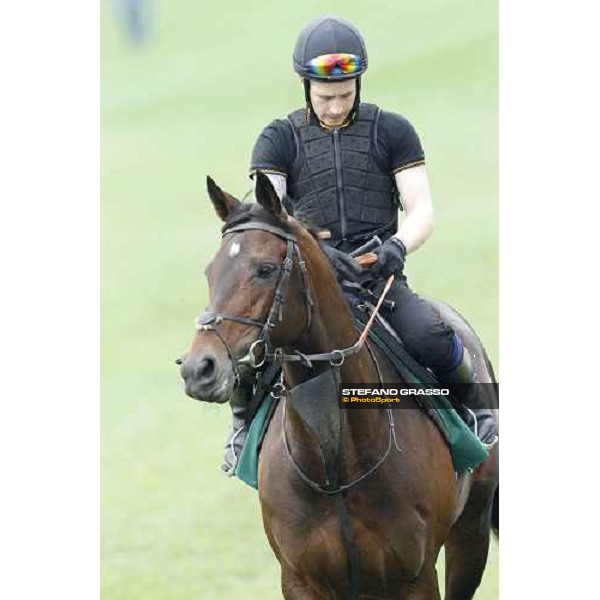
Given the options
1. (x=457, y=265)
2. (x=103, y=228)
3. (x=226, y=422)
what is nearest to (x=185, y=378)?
(x=226, y=422)

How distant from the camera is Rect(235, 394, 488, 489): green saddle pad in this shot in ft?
23.1

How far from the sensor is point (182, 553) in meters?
12.7

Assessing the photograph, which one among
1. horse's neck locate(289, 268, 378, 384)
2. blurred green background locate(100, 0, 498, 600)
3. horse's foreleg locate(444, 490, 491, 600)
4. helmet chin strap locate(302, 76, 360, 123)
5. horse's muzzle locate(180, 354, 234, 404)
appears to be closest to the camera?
horse's muzzle locate(180, 354, 234, 404)

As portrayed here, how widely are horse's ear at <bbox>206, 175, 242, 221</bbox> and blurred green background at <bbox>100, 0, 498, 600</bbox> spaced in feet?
16.3

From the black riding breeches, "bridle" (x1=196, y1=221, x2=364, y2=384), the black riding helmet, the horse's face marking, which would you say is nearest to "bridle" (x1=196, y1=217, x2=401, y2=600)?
"bridle" (x1=196, y1=221, x2=364, y2=384)

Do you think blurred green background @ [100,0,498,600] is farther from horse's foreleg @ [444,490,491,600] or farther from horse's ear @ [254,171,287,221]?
horse's ear @ [254,171,287,221]

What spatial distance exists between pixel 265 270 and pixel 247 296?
0.15m

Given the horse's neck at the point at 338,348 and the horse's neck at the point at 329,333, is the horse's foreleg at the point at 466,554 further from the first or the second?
the horse's neck at the point at 329,333

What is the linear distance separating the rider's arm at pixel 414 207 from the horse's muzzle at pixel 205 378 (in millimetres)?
1576

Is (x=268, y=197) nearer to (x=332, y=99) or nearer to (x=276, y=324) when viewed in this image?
→ (x=276, y=324)

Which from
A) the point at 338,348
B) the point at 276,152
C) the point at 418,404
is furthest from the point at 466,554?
the point at 276,152

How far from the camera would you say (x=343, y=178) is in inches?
277

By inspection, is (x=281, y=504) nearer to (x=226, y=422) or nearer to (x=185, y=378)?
(x=185, y=378)

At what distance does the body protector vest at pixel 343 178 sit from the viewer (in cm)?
703
